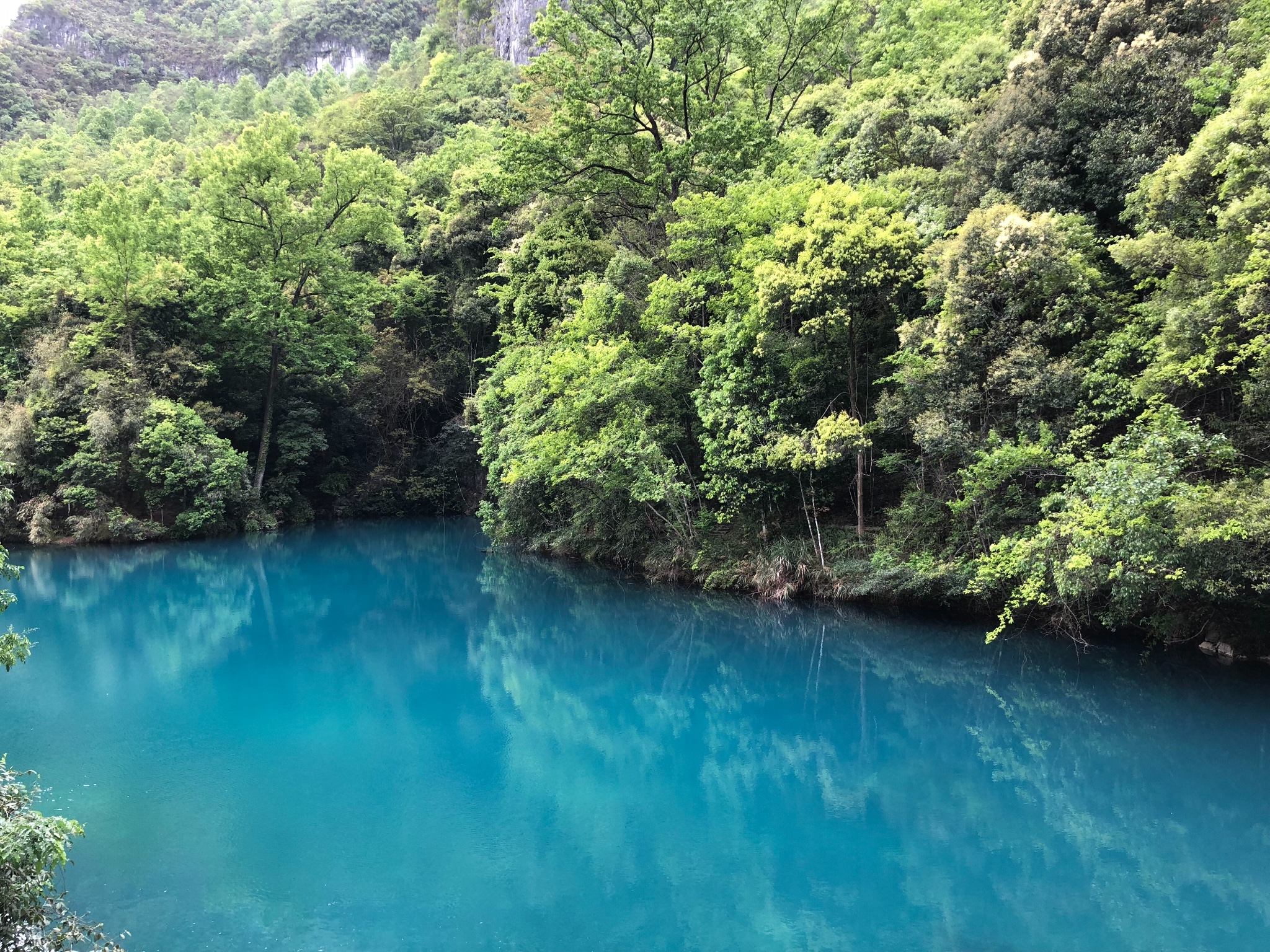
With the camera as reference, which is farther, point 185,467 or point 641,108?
point 185,467

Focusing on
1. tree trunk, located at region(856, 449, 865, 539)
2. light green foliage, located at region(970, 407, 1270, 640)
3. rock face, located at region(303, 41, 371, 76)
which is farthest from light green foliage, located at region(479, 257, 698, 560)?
rock face, located at region(303, 41, 371, 76)

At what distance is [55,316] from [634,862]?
2910cm

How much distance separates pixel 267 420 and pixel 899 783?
26907 mm

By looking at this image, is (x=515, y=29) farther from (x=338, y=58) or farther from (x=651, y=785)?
(x=651, y=785)

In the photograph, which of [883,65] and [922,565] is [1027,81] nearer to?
[922,565]

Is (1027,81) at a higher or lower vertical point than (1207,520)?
higher

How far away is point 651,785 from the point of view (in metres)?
8.30

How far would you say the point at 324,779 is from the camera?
8.27 m

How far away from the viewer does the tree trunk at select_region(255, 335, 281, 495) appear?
28.1 metres

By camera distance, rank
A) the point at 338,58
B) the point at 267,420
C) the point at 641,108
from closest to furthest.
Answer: the point at 641,108 < the point at 267,420 < the point at 338,58

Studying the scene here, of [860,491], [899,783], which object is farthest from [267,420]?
[899,783]

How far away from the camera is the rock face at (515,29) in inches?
2106

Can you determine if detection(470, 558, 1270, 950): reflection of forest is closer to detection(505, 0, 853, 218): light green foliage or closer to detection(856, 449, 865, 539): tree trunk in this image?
detection(856, 449, 865, 539): tree trunk

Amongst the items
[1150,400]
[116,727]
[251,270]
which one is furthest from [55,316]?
[1150,400]
